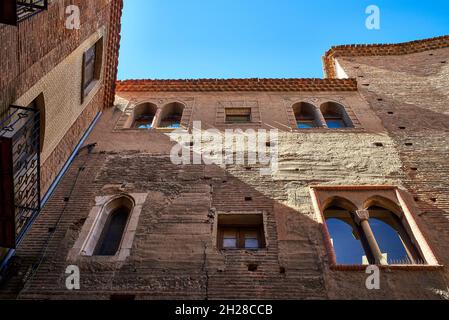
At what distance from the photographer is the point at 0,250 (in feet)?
18.4

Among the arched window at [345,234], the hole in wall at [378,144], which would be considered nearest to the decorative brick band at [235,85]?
the hole in wall at [378,144]

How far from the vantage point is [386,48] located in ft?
46.0

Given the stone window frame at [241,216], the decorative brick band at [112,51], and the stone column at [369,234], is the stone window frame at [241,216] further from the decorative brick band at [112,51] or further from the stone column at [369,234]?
the decorative brick band at [112,51]

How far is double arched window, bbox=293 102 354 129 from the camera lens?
391 inches

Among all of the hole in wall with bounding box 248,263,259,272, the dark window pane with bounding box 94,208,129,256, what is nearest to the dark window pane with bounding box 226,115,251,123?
the dark window pane with bounding box 94,208,129,256

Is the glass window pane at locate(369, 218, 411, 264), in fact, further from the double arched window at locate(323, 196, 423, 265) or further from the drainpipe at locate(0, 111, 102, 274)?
the drainpipe at locate(0, 111, 102, 274)

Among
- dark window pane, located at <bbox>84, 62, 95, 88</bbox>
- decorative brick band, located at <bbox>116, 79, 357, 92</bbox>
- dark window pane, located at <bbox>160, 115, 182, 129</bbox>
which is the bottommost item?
dark window pane, located at <bbox>84, 62, 95, 88</bbox>

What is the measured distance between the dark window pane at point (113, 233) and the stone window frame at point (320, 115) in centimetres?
443

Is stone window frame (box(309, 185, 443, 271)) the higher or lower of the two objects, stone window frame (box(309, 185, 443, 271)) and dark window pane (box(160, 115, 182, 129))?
the lower

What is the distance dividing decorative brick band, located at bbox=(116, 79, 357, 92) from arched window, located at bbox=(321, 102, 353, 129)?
0.77 metres

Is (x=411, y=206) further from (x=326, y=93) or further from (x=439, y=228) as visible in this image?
(x=326, y=93)

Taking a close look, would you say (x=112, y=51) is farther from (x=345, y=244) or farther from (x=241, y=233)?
(x=345, y=244)

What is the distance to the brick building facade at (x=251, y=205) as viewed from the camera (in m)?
5.36
